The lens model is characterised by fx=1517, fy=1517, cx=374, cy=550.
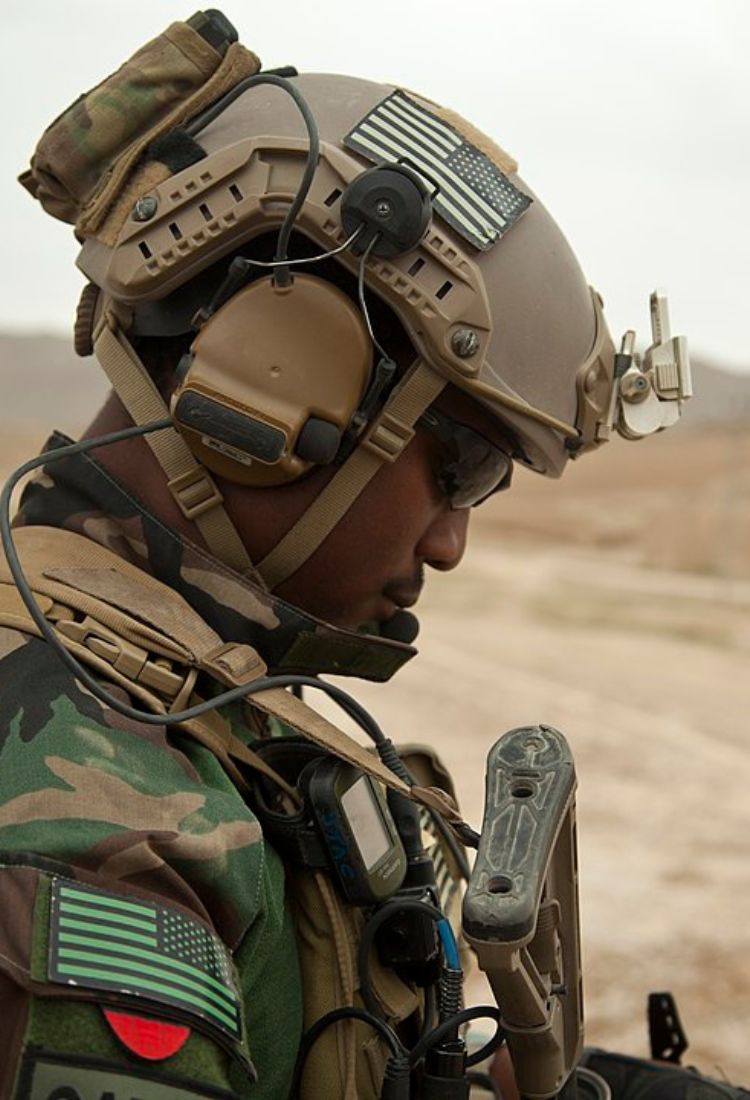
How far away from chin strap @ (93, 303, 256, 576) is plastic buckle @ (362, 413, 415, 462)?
25 centimetres

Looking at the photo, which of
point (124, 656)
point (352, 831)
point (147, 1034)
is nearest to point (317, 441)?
Result: point (124, 656)

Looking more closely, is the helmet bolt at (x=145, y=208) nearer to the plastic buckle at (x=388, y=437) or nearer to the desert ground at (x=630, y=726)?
the plastic buckle at (x=388, y=437)

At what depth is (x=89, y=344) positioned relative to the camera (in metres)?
2.78

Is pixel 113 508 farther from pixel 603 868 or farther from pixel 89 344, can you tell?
pixel 603 868

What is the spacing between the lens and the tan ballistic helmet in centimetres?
228

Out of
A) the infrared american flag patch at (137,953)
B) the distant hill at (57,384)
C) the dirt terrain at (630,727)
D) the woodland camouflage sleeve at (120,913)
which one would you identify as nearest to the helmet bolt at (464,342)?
the woodland camouflage sleeve at (120,913)

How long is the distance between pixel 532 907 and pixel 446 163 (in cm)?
123

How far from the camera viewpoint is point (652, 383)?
8.98 ft

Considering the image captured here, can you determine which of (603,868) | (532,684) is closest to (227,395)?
(603,868)

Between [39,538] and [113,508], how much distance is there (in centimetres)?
13

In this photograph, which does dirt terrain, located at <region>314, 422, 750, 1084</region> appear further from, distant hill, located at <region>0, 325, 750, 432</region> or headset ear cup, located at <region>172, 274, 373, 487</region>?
distant hill, located at <region>0, 325, 750, 432</region>

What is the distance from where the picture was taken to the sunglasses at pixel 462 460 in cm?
245

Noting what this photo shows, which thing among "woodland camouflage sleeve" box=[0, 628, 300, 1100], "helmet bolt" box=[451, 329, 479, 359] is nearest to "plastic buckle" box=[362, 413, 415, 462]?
"helmet bolt" box=[451, 329, 479, 359]

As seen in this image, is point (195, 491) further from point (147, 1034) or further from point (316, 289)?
point (147, 1034)
